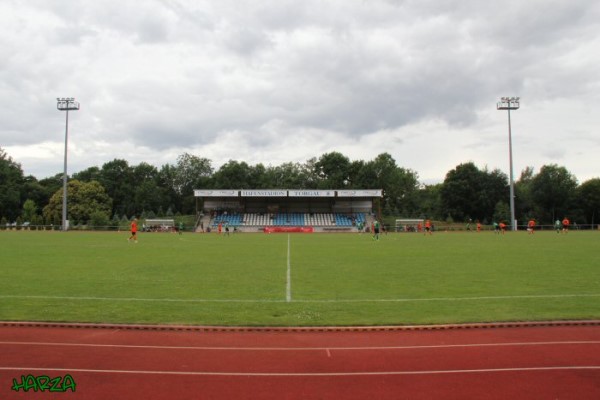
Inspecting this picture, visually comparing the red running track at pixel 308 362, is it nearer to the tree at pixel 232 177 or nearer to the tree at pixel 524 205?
the tree at pixel 524 205

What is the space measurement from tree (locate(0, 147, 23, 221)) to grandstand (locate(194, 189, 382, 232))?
1490 inches

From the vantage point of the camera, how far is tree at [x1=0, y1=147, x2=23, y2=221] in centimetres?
8569

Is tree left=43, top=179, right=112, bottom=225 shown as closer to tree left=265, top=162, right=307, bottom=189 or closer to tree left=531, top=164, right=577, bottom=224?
tree left=265, top=162, right=307, bottom=189

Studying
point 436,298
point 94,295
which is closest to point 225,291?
point 94,295

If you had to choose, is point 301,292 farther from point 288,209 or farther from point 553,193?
point 553,193

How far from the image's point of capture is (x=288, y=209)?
3132 inches

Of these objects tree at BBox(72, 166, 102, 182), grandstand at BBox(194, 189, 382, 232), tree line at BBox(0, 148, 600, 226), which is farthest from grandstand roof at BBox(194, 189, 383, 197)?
tree at BBox(72, 166, 102, 182)

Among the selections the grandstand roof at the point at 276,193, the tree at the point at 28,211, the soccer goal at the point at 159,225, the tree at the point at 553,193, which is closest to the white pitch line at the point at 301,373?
the soccer goal at the point at 159,225

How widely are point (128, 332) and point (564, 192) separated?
8389cm

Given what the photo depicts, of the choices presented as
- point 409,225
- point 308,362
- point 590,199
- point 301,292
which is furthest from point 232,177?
point 308,362

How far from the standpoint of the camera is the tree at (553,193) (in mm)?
77625

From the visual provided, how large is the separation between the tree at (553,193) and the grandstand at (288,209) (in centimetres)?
2825

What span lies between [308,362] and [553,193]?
272ft

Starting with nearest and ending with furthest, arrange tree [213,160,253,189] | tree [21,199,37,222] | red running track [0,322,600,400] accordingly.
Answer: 1. red running track [0,322,600,400]
2. tree [21,199,37,222]
3. tree [213,160,253,189]
